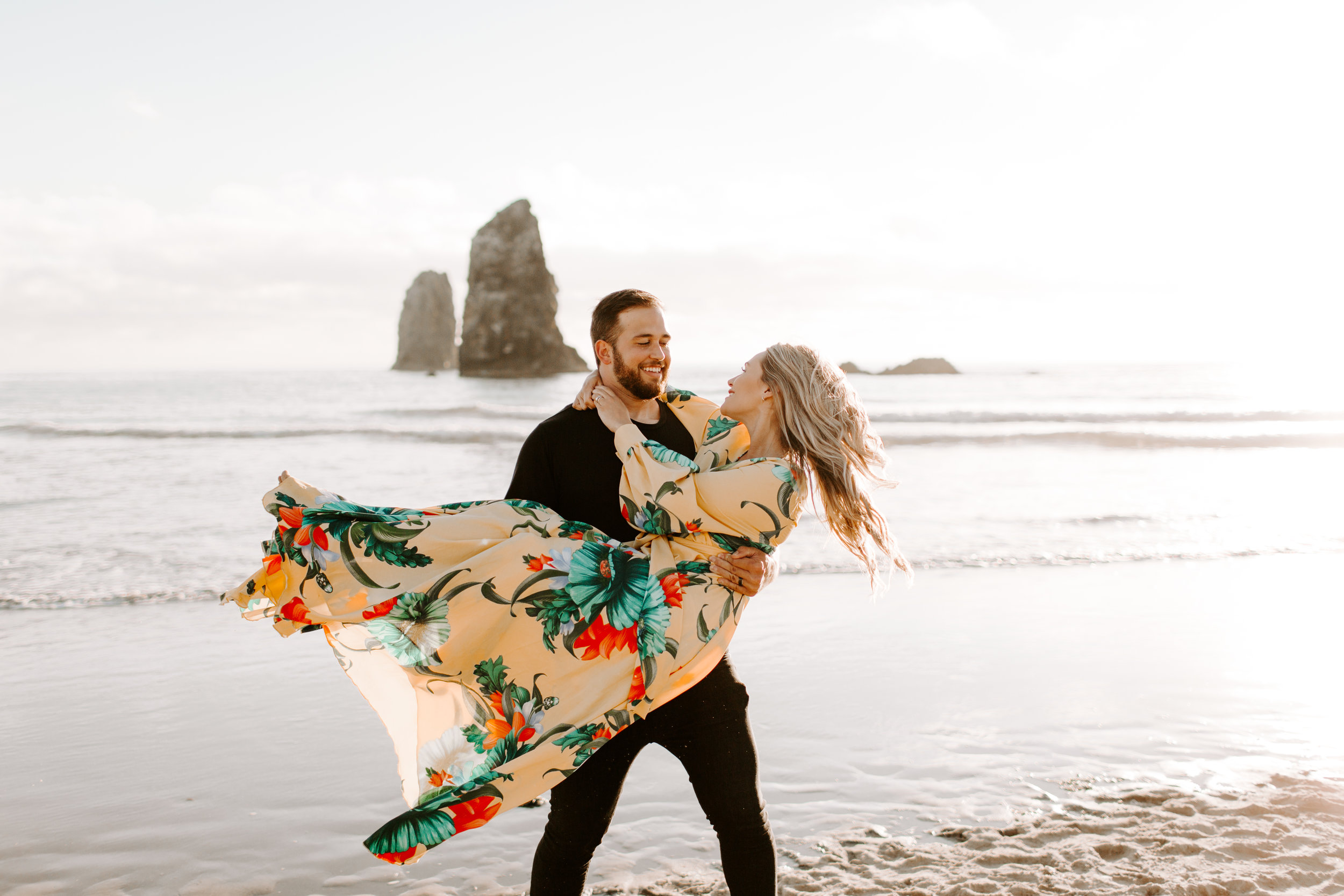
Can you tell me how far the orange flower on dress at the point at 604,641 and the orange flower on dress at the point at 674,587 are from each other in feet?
0.39

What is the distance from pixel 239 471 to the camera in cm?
1502

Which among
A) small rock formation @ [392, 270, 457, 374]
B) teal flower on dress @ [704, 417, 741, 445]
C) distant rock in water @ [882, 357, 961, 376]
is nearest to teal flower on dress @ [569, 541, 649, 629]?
teal flower on dress @ [704, 417, 741, 445]

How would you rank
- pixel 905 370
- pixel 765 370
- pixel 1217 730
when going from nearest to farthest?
pixel 765 370 < pixel 1217 730 < pixel 905 370

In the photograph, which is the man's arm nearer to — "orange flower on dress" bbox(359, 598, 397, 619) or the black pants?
"orange flower on dress" bbox(359, 598, 397, 619)

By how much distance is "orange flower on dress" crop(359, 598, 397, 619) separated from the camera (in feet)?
7.93

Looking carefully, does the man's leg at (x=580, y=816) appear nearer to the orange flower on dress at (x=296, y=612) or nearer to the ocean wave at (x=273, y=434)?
the orange flower on dress at (x=296, y=612)

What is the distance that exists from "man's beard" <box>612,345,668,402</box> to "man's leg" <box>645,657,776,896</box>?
85cm

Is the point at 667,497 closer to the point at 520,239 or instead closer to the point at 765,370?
the point at 765,370

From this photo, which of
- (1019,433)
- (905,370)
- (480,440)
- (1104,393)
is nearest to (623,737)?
(480,440)

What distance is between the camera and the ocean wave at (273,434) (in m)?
21.7

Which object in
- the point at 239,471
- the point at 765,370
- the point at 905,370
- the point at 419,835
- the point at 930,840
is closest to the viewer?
the point at 419,835

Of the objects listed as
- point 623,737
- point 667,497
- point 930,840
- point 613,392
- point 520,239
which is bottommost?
point 930,840

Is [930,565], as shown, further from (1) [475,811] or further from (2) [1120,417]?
(2) [1120,417]

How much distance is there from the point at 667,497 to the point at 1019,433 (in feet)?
71.5
